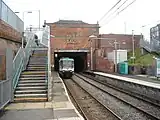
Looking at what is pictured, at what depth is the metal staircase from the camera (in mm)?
15586

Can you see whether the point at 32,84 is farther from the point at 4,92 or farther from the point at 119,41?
the point at 119,41

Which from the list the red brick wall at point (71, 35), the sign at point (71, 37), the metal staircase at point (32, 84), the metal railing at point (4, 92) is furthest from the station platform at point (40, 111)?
the sign at point (71, 37)

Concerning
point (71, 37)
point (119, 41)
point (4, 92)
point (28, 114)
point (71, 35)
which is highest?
point (71, 35)

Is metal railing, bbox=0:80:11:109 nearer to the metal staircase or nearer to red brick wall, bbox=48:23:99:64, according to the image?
the metal staircase

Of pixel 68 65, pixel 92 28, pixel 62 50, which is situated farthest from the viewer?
pixel 92 28

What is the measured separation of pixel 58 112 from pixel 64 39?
164ft

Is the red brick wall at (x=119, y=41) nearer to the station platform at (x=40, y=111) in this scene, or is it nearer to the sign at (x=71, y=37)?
the sign at (x=71, y=37)

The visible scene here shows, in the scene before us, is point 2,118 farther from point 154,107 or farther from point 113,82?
point 113,82

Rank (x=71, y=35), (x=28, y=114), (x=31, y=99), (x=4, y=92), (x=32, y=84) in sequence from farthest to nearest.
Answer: (x=71, y=35) → (x=32, y=84) → (x=31, y=99) → (x=4, y=92) → (x=28, y=114)

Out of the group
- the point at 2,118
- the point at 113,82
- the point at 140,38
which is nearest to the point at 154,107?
the point at 2,118

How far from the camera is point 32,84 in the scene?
17125 millimetres

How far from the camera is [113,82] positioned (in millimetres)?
32906

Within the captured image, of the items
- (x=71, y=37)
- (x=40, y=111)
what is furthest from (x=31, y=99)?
(x=71, y=37)

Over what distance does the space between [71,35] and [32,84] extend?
4642cm
